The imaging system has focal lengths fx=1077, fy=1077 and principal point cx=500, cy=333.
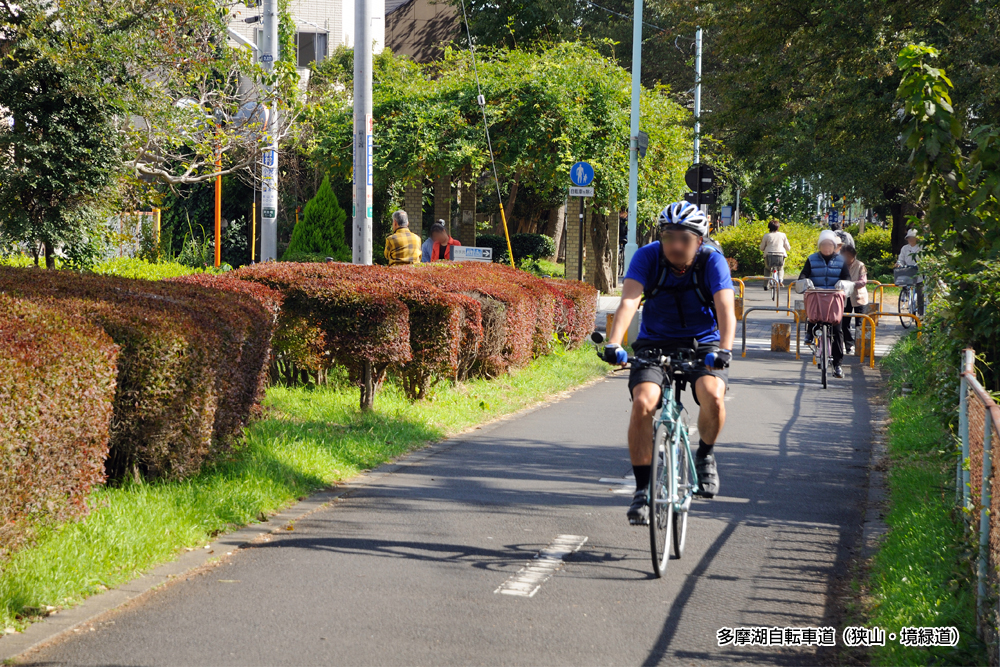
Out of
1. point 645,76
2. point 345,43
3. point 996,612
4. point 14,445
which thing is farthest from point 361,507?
point 645,76

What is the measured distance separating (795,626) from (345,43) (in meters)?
37.9

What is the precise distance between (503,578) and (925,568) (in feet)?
6.80

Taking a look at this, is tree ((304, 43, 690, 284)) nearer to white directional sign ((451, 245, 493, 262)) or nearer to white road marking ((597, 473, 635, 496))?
white directional sign ((451, 245, 493, 262))

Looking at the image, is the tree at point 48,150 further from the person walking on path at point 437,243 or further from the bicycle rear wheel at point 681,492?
the bicycle rear wheel at point 681,492

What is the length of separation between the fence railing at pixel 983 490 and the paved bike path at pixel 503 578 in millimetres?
769

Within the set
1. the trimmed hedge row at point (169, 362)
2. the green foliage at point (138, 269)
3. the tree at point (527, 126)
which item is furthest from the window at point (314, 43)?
the trimmed hedge row at point (169, 362)

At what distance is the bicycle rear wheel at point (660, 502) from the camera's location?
542 cm

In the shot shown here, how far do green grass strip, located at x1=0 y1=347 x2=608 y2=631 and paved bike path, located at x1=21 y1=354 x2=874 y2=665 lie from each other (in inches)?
12.6

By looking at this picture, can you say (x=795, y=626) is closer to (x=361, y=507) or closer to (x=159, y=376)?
(x=361, y=507)

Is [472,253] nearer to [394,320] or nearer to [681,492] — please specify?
[394,320]

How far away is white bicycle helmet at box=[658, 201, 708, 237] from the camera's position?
589 centimetres

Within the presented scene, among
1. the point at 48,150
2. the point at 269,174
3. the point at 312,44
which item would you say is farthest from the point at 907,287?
the point at 312,44

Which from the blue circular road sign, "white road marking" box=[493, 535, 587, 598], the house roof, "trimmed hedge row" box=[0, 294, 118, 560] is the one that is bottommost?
"white road marking" box=[493, 535, 587, 598]

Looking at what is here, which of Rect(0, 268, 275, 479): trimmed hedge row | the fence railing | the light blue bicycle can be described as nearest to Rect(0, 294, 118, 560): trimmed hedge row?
Rect(0, 268, 275, 479): trimmed hedge row
